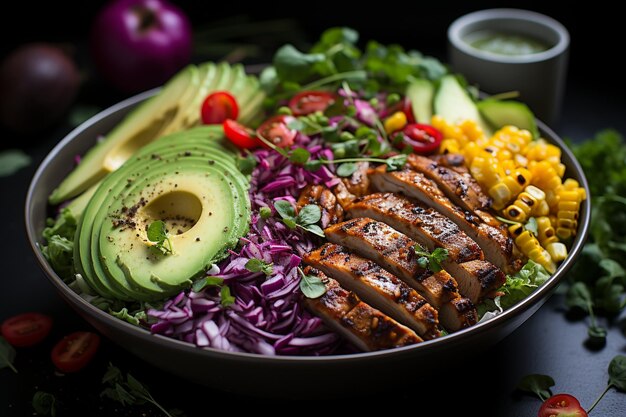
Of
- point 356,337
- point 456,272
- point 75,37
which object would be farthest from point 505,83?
point 75,37

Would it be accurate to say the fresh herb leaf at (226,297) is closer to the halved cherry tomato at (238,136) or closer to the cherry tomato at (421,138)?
the halved cherry tomato at (238,136)

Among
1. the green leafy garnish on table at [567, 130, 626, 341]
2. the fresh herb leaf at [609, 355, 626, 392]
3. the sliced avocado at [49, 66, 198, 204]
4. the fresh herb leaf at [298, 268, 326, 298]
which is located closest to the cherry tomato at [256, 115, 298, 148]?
the sliced avocado at [49, 66, 198, 204]

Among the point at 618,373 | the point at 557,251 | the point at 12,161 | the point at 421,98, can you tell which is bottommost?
the point at 618,373

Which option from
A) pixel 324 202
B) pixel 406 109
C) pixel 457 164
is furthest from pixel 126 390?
pixel 406 109

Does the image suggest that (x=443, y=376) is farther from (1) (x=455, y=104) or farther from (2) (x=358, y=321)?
(1) (x=455, y=104)

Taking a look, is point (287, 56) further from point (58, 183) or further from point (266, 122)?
point (58, 183)

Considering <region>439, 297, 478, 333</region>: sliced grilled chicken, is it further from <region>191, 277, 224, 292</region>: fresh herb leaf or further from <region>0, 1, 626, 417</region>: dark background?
<region>191, 277, 224, 292</region>: fresh herb leaf
